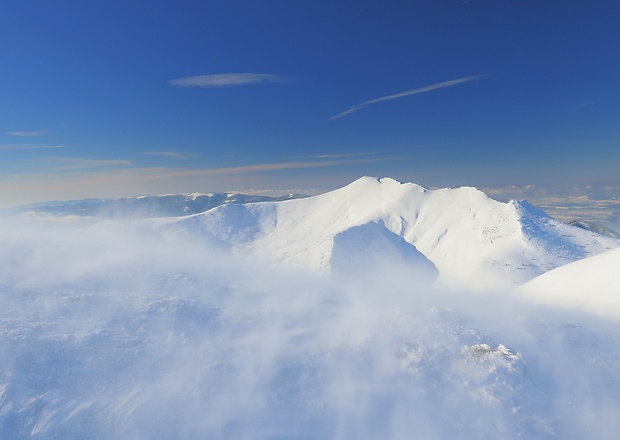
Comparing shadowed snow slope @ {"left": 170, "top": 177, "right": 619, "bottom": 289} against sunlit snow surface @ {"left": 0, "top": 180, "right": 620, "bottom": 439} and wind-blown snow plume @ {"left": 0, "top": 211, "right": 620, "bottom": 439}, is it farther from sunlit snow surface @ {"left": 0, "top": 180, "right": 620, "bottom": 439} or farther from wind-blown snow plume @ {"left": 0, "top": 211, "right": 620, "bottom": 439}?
wind-blown snow plume @ {"left": 0, "top": 211, "right": 620, "bottom": 439}

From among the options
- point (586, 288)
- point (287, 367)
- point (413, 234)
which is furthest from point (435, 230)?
point (287, 367)

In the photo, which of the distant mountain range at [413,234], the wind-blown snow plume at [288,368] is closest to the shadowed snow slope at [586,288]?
the wind-blown snow plume at [288,368]

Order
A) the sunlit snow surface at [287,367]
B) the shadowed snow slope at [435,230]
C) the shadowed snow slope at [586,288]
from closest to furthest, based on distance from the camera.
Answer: the sunlit snow surface at [287,367] < the shadowed snow slope at [586,288] < the shadowed snow slope at [435,230]

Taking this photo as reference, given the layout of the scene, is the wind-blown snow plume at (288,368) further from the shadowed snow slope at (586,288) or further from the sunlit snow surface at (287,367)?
the shadowed snow slope at (586,288)

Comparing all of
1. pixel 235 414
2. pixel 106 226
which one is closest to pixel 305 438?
pixel 235 414

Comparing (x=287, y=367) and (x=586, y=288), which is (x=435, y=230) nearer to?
(x=586, y=288)

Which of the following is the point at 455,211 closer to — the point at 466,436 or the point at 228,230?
the point at 228,230

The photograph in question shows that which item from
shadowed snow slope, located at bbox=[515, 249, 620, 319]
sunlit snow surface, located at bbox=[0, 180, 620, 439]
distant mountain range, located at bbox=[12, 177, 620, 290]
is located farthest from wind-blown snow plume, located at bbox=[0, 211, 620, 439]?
distant mountain range, located at bbox=[12, 177, 620, 290]
